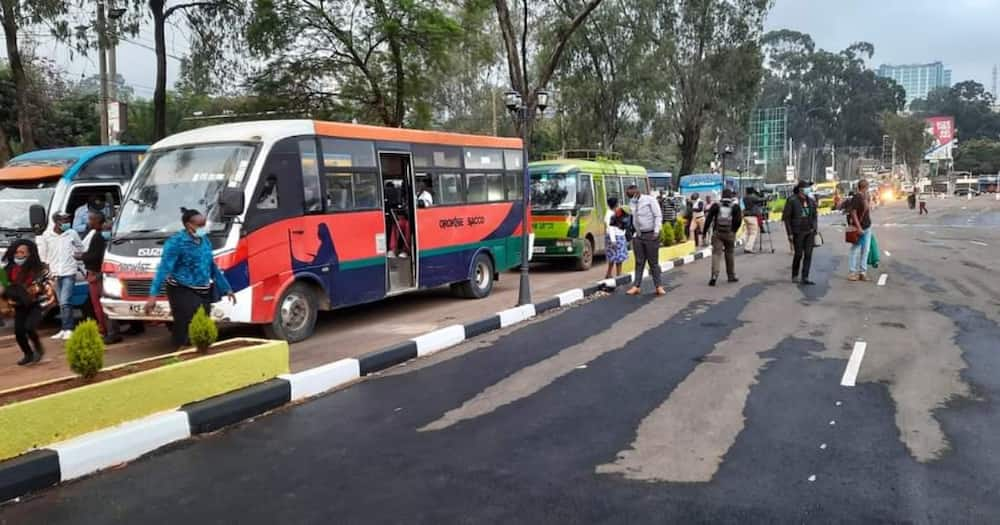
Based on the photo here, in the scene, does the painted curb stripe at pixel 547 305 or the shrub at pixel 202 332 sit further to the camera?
the painted curb stripe at pixel 547 305

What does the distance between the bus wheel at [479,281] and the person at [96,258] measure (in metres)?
5.48

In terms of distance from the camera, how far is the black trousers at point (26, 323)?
7.71m

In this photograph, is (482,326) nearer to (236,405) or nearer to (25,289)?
(236,405)

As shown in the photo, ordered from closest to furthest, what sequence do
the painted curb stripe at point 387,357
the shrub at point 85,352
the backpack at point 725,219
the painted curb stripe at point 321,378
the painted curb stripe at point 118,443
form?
1. the painted curb stripe at point 118,443
2. the shrub at point 85,352
3. the painted curb stripe at point 321,378
4. the painted curb stripe at point 387,357
5. the backpack at point 725,219

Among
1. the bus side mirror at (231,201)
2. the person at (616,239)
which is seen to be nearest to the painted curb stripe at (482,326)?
the bus side mirror at (231,201)

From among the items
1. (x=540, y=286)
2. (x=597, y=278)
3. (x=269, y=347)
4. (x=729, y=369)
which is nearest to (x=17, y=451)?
(x=269, y=347)

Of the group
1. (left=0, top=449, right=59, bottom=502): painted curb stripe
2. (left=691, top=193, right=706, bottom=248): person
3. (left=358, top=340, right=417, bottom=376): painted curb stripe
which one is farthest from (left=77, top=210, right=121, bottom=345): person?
(left=691, top=193, right=706, bottom=248): person

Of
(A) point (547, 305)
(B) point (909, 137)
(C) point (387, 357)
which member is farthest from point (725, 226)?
(B) point (909, 137)

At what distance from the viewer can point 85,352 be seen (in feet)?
16.9

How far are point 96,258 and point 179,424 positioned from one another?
4.60 m

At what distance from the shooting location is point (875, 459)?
4609 millimetres

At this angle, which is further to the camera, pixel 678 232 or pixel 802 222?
pixel 678 232

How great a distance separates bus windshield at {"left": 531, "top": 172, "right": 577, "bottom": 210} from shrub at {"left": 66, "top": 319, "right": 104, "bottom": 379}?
12.2 metres

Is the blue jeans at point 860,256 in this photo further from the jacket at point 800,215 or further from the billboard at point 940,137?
the billboard at point 940,137
